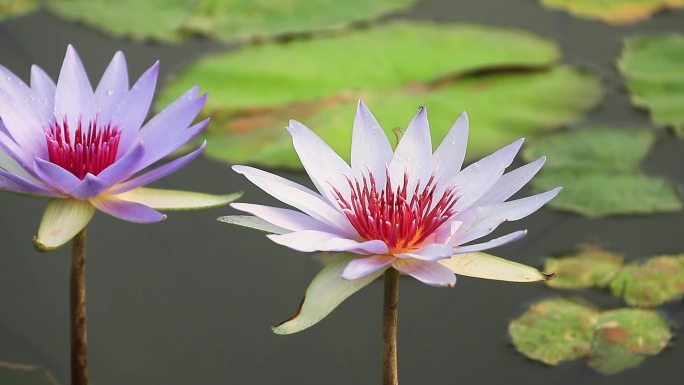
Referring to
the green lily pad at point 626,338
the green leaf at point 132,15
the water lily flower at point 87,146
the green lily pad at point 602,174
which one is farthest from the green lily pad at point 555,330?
the green leaf at point 132,15

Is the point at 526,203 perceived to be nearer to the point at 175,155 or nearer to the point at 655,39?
the point at 175,155

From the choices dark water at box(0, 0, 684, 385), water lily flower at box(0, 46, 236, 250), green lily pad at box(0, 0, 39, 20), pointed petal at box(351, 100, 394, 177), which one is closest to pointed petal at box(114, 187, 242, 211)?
water lily flower at box(0, 46, 236, 250)

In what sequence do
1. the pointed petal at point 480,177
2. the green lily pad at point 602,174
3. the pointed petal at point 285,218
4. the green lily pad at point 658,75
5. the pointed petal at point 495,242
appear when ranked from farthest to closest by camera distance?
1. the green lily pad at point 658,75
2. the green lily pad at point 602,174
3. the pointed petal at point 480,177
4. the pointed petal at point 285,218
5. the pointed petal at point 495,242

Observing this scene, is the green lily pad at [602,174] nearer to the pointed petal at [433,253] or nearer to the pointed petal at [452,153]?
the pointed petal at [452,153]

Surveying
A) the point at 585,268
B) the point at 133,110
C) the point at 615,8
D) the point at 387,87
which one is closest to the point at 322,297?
the point at 133,110

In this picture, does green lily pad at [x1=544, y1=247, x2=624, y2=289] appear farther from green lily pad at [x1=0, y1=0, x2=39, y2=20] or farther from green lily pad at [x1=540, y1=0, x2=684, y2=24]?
green lily pad at [x1=0, y1=0, x2=39, y2=20]

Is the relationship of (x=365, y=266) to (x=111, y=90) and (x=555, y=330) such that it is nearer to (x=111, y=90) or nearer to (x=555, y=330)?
(x=111, y=90)
